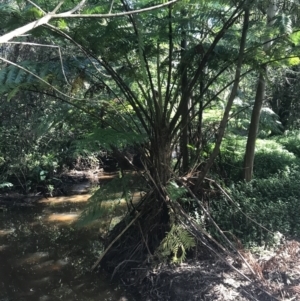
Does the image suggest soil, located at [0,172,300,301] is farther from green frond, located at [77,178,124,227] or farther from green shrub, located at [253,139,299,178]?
green shrub, located at [253,139,299,178]

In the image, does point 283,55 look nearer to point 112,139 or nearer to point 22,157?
point 112,139

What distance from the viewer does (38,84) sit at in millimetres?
4152

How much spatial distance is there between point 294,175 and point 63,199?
4536 mm

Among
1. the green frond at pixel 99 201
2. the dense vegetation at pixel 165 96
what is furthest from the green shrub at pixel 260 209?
the green frond at pixel 99 201

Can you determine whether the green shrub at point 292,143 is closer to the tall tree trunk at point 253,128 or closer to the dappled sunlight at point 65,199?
the tall tree trunk at point 253,128

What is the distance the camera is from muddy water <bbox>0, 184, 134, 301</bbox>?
4117 mm

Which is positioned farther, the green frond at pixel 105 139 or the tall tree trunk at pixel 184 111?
the tall tree trunk at pixel 184 111

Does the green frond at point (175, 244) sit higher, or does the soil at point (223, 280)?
the green frond at point (175, 244)

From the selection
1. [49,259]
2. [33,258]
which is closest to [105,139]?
[49,259]

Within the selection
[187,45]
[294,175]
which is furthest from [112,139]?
[294,175]

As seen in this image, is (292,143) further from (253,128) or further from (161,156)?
(161,156)

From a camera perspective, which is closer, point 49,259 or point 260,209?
point 260,209

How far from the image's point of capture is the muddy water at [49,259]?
4.12m

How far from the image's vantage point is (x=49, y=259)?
5.01 m
